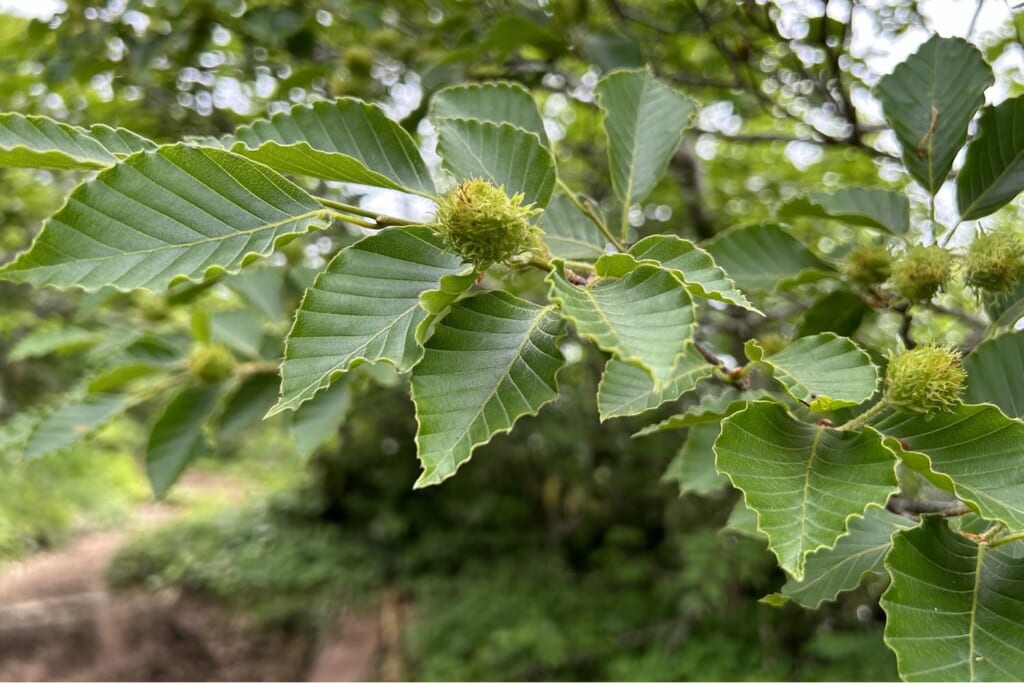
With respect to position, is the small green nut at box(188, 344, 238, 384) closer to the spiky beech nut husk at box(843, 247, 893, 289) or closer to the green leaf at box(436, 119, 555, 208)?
the green leaf at box(436, 119, 555, 208)

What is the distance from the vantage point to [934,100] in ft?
3.92

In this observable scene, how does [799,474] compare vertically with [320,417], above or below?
above

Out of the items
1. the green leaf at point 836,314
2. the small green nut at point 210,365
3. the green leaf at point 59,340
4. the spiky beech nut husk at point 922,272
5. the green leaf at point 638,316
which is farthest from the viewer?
the green leaf at point 59,340

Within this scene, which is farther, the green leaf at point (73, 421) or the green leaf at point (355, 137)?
the green leaf at point (73, 421)

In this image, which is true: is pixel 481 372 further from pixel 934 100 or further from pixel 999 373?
pixel 934 100

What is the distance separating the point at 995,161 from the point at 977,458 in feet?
2.05

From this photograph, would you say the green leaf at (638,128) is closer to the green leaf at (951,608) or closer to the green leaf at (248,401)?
the green leaf at (951,608)

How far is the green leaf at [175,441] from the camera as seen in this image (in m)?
1.67

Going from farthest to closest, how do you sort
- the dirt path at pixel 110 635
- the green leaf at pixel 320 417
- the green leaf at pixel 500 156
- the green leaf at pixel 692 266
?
the dirt path at pixel 110 635 → the green leaf at pixel 320 417 → the green leaf at pixel 500 156 → the green leaf at pixel 692 266

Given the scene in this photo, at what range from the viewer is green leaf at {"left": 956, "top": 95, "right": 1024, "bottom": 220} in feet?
3.60

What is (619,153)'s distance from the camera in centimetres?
121

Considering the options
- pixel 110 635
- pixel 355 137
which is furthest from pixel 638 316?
pixel 110 635

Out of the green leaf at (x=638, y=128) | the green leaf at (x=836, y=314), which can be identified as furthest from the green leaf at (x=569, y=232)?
the green leaf at (x=836, y=314)

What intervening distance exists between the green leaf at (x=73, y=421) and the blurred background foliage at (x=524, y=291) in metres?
0.07
